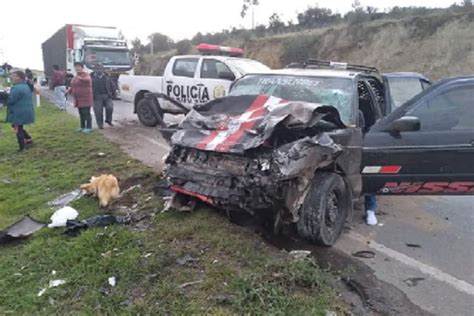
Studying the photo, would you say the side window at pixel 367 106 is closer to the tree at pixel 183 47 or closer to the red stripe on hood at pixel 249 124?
the red stripe on hood at pixel 249 124

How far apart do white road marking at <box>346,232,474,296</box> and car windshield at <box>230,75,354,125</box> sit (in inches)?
50.2

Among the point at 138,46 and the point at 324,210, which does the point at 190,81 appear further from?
the point at 138,46

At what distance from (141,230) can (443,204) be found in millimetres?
3994

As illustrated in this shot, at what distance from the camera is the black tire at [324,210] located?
168 inches

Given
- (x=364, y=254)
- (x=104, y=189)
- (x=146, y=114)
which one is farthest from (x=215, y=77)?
(x=364, y=254)

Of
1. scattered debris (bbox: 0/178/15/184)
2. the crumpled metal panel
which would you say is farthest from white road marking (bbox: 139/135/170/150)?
the crumpled metal panel

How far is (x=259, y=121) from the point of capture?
4402 millimetres

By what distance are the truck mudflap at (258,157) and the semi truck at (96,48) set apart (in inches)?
576

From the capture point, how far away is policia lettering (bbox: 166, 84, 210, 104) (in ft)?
35.0

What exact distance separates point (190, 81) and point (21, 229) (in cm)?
670

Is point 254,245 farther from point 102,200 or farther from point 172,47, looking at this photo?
point 172,47

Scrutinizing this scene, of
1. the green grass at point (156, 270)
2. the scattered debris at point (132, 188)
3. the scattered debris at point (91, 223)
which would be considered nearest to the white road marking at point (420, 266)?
the green grass at point (156, 270)

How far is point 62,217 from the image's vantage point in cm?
487

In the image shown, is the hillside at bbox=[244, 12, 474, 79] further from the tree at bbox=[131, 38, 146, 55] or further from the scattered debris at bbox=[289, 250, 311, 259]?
the tree at bbox=[131, 38, 146, 55]
